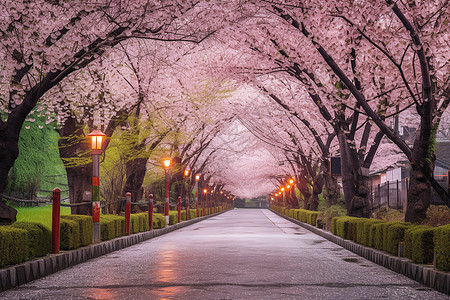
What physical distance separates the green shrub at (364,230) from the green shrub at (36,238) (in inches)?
330

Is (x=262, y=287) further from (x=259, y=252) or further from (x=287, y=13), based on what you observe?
(x=287, y=13)

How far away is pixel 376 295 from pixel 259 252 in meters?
7.99

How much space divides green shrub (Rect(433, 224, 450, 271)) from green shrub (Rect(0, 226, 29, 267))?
700cm

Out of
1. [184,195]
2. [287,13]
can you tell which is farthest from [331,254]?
[184,195]

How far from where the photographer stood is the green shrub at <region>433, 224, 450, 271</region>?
9.34 m

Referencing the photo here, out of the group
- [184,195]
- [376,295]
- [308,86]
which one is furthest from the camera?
[184,195]

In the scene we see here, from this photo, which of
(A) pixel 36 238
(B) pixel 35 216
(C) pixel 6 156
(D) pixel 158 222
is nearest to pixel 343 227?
(D) pixel 158 222

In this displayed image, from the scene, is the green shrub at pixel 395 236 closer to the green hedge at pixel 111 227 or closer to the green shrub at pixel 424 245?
the green shrub at pixel 424 245

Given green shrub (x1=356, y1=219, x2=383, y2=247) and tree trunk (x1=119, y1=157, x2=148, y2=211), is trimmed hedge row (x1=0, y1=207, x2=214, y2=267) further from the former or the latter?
tree trunk (x1=119, y1=157, x2=148, y2=211)

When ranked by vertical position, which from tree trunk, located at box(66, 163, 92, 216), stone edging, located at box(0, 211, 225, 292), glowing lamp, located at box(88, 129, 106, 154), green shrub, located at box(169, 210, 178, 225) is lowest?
green shrub, located at box(169, 210, 178, 225)

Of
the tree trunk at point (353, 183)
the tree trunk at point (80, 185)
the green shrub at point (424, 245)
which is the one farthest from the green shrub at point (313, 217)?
the green shrub at point (424, 245)

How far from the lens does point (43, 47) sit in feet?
45.7

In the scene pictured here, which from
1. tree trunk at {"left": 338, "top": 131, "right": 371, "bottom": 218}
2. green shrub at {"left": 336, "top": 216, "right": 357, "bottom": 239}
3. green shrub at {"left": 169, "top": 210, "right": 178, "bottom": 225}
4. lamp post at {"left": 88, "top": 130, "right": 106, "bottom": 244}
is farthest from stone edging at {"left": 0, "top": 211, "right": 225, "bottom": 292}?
green shrub at {"left": 169, "top": 210, "right": 178, "bottom": 225}

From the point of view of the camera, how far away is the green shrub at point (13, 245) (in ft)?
31.8
